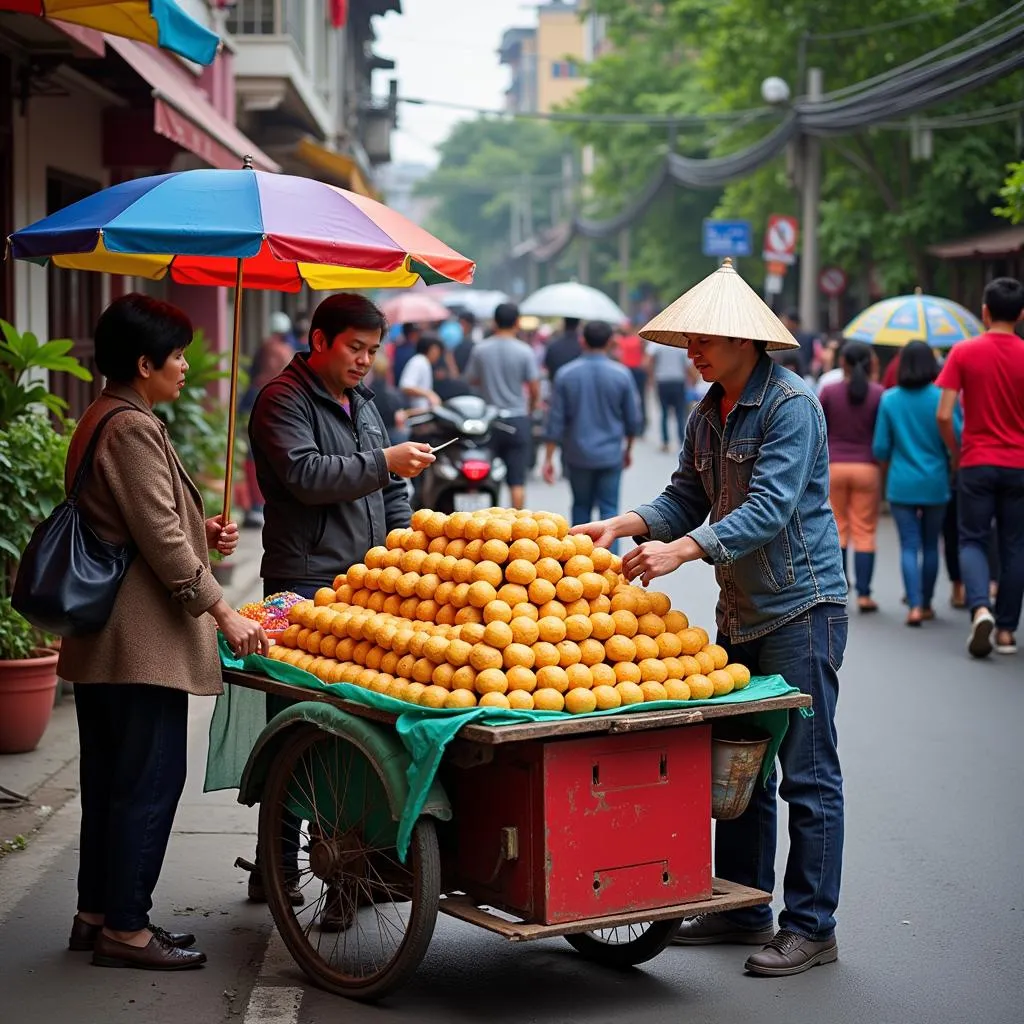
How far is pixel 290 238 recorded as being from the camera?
5.29 m

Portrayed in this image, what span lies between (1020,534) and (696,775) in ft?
20.0

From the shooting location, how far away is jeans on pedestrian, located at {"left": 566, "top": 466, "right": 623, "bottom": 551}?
42.0 feet

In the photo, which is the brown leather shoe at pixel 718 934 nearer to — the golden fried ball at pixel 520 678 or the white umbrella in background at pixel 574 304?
the golden fried ball at pixel 520 678

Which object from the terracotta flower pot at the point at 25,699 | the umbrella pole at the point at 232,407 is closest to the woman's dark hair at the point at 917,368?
the terracotta flower pot at the point at 25,699

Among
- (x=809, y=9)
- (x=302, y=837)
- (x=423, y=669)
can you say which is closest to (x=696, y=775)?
(x=423, y=669)

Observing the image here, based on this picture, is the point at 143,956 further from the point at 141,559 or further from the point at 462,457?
the point at 462,457

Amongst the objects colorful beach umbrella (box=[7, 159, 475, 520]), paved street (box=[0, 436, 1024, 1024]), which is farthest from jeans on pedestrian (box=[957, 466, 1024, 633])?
colorful beach umbrella (box=[7, 159, 475, 520])

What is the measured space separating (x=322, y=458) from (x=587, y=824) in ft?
5.32

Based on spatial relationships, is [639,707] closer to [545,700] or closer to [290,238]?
[545,700]

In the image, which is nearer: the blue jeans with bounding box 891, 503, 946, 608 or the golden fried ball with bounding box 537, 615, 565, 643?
the golden fried ball with bounding box 537, 615, 565, 643

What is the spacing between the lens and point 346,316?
18.2ft

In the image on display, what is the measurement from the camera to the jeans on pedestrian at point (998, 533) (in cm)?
1021

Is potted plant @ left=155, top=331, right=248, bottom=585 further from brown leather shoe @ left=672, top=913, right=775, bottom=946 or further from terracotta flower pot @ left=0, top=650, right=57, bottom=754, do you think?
brown leather shoe @ left=672, top=913, right=775, bottom=946

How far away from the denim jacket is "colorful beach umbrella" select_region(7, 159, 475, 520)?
3.99ft
